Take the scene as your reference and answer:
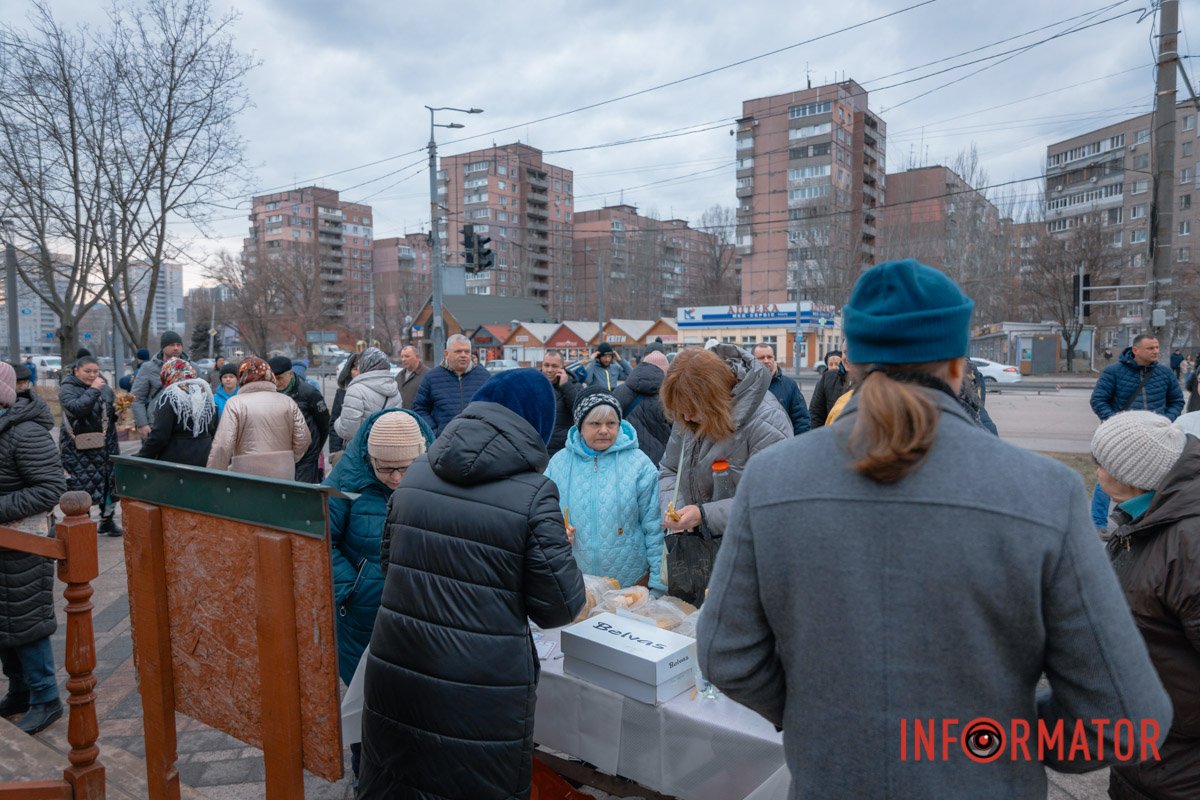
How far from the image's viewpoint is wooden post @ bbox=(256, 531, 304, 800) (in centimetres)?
229

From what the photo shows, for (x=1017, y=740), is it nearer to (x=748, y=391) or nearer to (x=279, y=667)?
(x=279, y=667)

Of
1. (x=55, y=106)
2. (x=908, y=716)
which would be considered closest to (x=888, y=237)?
(x=55, y=106)

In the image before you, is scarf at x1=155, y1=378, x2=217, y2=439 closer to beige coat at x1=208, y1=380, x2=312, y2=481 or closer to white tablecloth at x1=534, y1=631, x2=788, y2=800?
beige coat at x1=208, y1=380, x2=312, y2=481

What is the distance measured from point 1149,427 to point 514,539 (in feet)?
6.29

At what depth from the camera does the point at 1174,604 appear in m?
1.92

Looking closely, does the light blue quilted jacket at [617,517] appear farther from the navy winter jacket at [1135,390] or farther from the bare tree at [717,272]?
the bare tree at [717,272]

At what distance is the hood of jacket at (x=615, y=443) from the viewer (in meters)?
3.68

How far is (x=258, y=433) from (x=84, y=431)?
9.91 ft

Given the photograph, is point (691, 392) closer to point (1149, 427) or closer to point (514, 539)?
point (514, 539)

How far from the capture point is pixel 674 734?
2230mm

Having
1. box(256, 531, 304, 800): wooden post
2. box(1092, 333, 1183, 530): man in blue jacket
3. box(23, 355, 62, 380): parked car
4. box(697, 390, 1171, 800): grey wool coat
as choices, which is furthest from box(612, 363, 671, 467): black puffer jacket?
box(23, 355, 62, 380): parked car

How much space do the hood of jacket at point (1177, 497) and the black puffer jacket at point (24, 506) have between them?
4.25m

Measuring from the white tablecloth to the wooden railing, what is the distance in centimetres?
169

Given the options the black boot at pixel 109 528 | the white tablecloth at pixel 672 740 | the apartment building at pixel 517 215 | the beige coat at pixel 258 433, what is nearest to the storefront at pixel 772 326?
the apartment building at pixel 517 215
